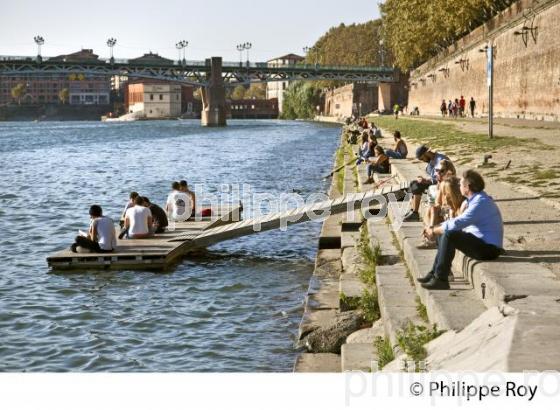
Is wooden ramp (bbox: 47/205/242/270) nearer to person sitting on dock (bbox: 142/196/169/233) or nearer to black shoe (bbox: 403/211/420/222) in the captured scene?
person sitting on dock (bbox: 142/196/169/233)

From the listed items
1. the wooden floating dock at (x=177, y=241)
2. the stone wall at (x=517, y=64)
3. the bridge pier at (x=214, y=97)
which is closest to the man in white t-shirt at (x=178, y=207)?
the wooden floating dock at (x=177, y=241)

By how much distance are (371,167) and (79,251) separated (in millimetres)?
7701

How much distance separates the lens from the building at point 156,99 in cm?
15625

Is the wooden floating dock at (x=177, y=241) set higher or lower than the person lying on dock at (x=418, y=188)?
lower

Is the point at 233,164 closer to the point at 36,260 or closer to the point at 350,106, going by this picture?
the point at 36,260

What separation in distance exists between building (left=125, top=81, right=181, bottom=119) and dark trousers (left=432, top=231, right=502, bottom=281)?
15068 centimetres

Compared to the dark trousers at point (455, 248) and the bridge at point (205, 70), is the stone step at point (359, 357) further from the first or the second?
the bridge at point (205, 70)

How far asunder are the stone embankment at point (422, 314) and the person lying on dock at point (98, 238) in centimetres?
317

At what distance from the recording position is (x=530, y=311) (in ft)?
18.6

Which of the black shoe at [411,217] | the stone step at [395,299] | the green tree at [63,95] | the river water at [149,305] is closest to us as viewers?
the stone step at [395,299]

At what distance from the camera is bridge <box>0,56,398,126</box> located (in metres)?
87.2

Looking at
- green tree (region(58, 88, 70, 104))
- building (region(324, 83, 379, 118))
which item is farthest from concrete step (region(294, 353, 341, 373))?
green tree (region(58, 88, 70, 104))

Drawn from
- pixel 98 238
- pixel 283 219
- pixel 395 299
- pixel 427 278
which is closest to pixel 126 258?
pixel 98 238
